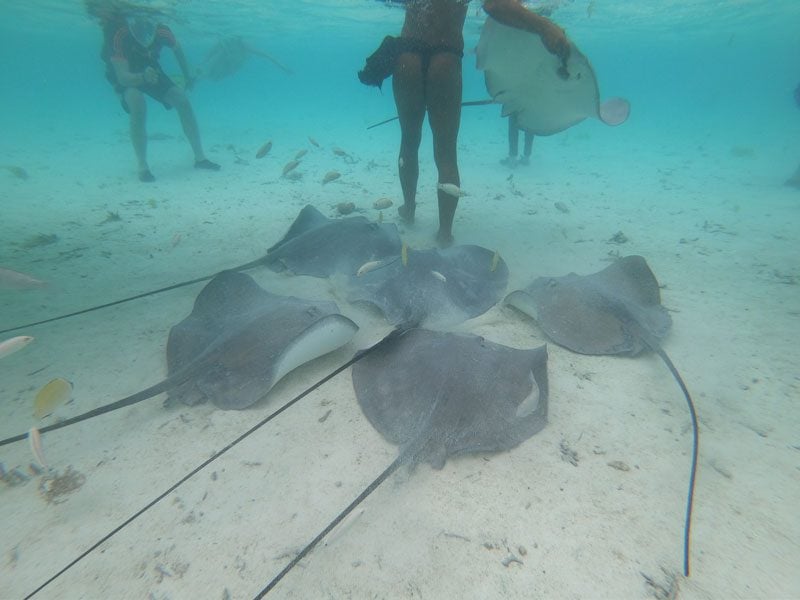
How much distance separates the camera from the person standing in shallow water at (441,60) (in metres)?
4.55

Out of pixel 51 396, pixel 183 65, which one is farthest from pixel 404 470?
pixel 183 65

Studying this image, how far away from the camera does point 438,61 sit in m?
4.86

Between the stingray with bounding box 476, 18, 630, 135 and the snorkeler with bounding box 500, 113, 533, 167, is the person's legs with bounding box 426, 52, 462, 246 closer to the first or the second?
the stingray with bounding box 476, 18, 630, 135

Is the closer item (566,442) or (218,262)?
(566,442)

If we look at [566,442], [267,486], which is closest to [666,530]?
[566,442]

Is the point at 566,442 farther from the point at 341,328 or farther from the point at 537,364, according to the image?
the point at 341,328

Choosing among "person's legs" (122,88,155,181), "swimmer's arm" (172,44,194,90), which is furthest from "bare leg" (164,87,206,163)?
"swimmer's arm" (172,44,194,90)

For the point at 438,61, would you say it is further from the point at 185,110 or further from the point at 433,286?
the point at 185,110

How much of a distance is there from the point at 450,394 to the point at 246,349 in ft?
5.72

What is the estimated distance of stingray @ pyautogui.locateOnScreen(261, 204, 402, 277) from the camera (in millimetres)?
5098

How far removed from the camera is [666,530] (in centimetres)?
220

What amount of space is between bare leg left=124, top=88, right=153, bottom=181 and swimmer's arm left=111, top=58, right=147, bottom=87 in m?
0.23

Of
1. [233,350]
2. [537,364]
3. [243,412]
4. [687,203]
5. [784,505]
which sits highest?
[233,350]

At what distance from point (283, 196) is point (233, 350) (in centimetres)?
757
